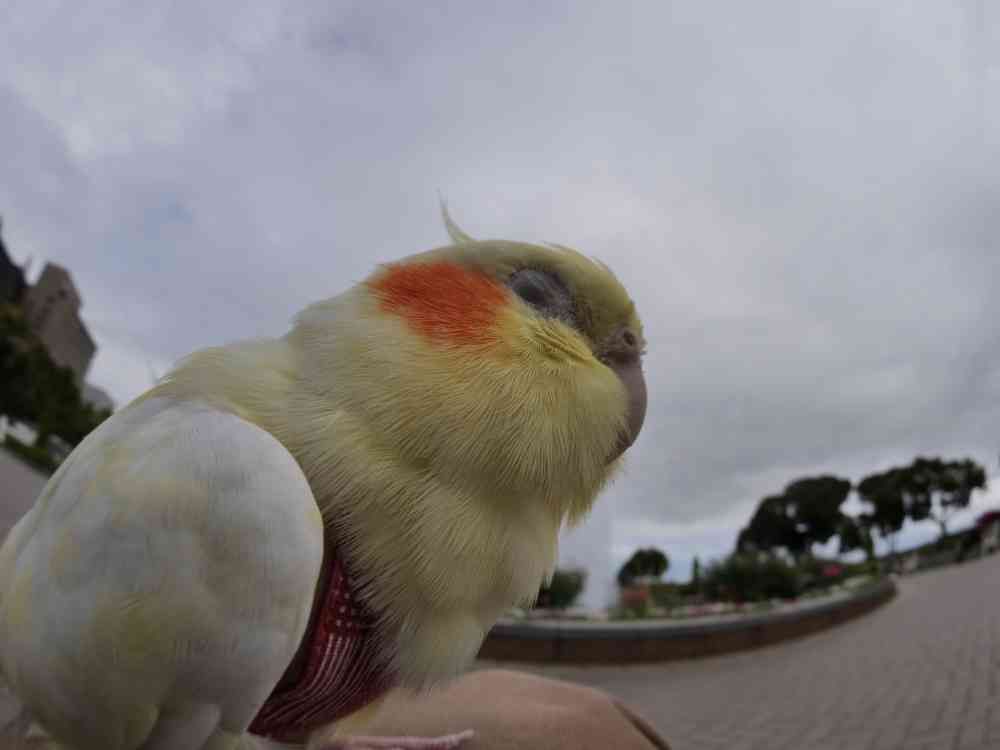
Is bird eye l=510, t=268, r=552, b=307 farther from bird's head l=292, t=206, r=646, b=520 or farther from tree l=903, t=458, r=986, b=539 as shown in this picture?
tree l=903, t=458, r=986, b=539

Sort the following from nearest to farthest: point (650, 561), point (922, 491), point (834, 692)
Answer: point (834, 692) < point (650, 561) < point (922, 491)

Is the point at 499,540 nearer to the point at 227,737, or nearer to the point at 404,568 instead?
the point at 404,568

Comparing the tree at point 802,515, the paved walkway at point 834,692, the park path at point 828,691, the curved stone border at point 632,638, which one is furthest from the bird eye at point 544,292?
the tree at point 802,515

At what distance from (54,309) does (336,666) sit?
58.8 meters

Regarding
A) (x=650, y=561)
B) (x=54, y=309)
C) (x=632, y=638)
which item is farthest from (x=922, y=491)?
(x=54, y=309)

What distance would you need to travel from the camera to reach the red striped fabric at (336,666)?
0.99m

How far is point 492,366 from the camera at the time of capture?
108 cm

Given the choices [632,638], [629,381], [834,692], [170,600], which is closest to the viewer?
[170,600]

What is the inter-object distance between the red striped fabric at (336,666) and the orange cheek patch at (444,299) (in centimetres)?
46

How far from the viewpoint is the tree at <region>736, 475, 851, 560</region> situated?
157ft

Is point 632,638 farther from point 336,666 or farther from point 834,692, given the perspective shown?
point 336,666

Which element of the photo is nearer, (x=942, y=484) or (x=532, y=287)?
(x=532, y=287)

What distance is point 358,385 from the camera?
105cm

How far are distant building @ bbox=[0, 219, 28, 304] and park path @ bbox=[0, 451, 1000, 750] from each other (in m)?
48.9
